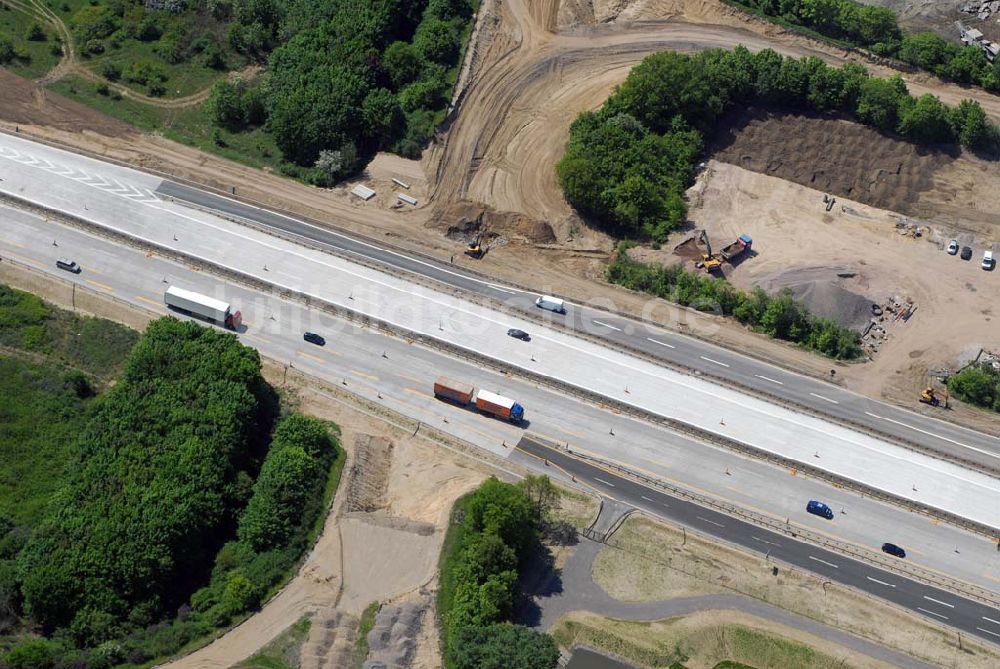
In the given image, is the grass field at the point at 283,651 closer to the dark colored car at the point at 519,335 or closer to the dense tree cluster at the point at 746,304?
the dark colored car at the point at 519,335

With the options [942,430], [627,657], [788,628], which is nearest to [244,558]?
[627,657]

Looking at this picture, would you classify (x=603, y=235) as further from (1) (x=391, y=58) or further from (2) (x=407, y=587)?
(2) (x=407, y=587)

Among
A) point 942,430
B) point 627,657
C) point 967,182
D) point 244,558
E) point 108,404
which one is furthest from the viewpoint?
point 967,182

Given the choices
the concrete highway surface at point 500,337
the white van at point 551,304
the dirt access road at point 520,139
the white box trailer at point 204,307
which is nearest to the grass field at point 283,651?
the concrete highway surface at point 500,337

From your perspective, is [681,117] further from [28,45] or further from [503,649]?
[28,45]

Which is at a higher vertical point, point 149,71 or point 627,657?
point 149,71
